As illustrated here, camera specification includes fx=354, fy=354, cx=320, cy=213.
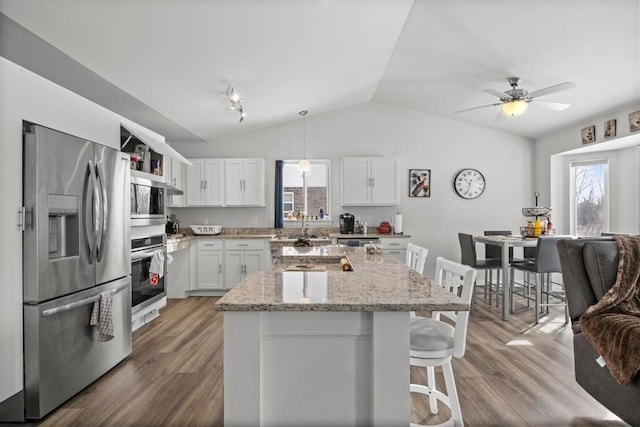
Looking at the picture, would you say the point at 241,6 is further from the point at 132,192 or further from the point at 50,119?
the point at 132,192

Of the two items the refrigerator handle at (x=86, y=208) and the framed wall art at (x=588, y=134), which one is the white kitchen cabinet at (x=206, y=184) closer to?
the refrigerator handle at (x=86, y=208)

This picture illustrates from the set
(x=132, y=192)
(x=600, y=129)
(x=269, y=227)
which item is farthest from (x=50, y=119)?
(x=600, y=129)

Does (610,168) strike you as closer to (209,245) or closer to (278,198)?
(278,198)

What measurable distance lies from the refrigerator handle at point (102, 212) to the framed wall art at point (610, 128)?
5601 mm

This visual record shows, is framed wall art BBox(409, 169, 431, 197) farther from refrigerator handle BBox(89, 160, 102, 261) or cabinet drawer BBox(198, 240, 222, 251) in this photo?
refrigerator handle BBox(89, 160, 102, 261)

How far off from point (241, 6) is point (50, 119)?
1528 mm

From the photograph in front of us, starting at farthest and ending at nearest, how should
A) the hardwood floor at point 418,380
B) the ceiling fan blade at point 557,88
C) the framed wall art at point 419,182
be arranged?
the framed wall art at point 419,182, the ceiling fan blade at point 557,88, the hardwood floor at point 418,380

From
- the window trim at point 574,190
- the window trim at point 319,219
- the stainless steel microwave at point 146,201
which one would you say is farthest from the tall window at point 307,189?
the window trim at point 574,190

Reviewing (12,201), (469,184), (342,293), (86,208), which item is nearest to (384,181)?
(469,184)

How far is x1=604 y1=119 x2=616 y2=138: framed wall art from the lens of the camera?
4406 millimetres

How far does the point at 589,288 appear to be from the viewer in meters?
2.20

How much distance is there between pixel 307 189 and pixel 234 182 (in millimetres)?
1233

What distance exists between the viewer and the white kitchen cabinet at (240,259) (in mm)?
5305

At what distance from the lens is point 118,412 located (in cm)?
223
